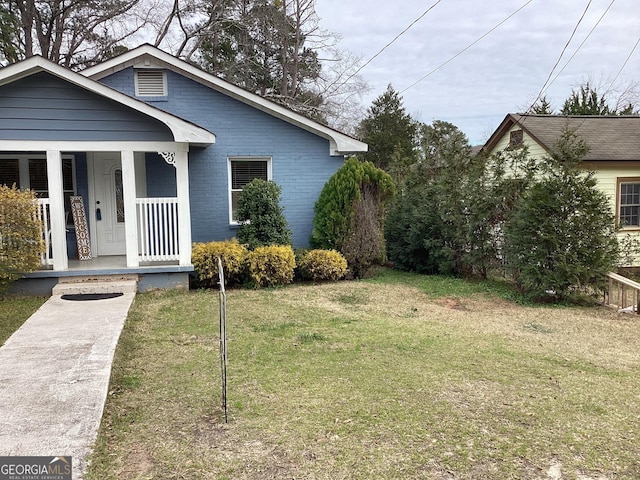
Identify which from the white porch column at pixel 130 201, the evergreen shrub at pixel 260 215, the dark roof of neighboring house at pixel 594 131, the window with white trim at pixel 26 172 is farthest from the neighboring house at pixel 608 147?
the window with white trim at pixel 26 172

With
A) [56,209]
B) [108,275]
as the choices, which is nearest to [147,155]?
[56,209]

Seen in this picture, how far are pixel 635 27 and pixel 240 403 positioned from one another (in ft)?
42.3

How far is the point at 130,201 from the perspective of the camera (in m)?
8.39

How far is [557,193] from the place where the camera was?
835 cm

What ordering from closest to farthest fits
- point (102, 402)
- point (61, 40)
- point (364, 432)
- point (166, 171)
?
point (364, 432), point (102, 402), point (166, 171), point (61, 40)

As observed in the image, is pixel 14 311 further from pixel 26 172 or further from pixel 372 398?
pixel 372 398

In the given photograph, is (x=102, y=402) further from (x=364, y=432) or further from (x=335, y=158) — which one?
(x=335, y=158)

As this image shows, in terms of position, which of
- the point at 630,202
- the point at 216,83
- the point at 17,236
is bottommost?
the point at 17,236

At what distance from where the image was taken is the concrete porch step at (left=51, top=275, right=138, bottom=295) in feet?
26.2

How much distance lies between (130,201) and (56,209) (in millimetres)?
1158

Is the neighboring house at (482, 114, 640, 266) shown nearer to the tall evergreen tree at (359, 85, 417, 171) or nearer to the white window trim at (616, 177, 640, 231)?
the white window trim at (616, 177, 640, 231)

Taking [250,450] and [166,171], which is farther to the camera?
[166,171]

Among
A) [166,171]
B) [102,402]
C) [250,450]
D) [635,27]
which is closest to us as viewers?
[250,450]

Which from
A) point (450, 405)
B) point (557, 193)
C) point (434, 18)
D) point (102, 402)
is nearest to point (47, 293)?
point (102, 402)
